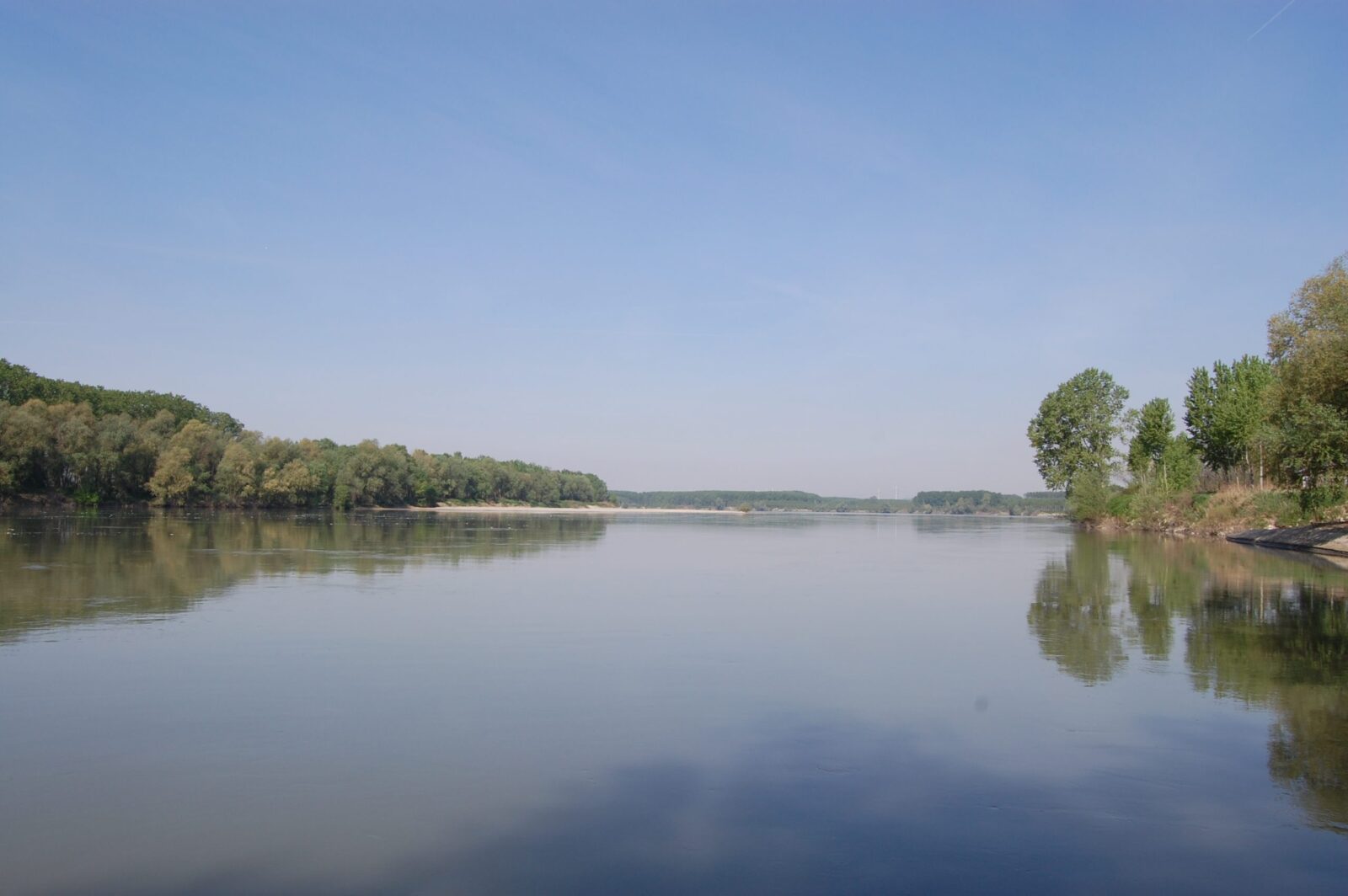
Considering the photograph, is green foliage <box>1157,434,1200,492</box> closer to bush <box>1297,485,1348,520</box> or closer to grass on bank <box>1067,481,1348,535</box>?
grass on bank <box>1067,481,1348,535</box>

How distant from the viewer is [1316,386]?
96.7ft

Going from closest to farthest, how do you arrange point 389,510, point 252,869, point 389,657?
point 252,869, point 389,657, point 389,510

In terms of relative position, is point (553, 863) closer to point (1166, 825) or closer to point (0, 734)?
point (1166, 825)

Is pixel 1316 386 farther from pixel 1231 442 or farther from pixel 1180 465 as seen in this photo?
pixel 1180 465

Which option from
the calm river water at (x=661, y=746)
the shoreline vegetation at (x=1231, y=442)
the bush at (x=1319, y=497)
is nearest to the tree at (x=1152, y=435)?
the shoreline vegetation at (x=1231, y=442)

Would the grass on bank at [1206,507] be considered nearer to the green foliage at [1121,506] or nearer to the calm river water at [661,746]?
the green foliage at [1121,506]

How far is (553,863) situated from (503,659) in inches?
239

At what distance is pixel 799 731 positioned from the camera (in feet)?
26.6

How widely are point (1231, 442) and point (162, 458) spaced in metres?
75.6

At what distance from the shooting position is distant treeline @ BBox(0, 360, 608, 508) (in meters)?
66.1

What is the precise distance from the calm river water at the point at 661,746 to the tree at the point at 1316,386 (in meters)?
15.5

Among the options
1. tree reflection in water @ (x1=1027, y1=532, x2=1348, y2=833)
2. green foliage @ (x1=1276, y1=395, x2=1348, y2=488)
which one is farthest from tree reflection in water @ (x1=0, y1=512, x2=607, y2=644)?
green foliage @ (x1=1276, y1=395, x2=1348, y2=488)

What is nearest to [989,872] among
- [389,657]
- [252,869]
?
[252,869]

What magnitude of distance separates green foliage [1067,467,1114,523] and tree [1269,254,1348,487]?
114 feet
